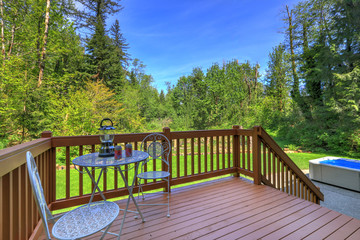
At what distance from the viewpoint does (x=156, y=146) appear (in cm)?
270

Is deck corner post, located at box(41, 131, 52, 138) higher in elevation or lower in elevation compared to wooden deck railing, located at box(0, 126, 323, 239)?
higher

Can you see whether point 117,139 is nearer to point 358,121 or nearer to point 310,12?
point 358,121

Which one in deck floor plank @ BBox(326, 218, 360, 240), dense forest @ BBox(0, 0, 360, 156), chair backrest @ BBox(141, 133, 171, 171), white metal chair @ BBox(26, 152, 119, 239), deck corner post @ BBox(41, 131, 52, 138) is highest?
dense forest @ BBox(0, 0, 360, 156)

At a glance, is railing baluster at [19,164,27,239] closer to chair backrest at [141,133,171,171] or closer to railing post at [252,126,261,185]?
chair backrest at [141,133,171,171]

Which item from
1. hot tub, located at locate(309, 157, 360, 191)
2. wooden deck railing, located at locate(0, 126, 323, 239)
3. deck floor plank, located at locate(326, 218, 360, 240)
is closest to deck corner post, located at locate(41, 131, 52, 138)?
wooden deck railing, located at locate(0, 126, 323, 239)

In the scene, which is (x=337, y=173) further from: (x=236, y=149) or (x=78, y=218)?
(x=78, y=218)

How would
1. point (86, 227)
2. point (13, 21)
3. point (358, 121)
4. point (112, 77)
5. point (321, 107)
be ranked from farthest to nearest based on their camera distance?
point (112, 77) < point (321, 107) < point (13, 21) < point (358, 121) < point (86, 227)

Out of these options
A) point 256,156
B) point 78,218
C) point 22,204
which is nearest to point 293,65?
point 256,156

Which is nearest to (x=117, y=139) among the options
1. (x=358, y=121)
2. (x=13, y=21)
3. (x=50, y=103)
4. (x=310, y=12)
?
(x=50, y=103)

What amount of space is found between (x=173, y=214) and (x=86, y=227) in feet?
4.05

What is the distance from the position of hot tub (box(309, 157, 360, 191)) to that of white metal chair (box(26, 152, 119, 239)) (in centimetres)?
582

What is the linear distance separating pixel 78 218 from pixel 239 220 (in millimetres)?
1671

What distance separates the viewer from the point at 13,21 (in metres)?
8.50

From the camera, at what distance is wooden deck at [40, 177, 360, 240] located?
1.81 metres
